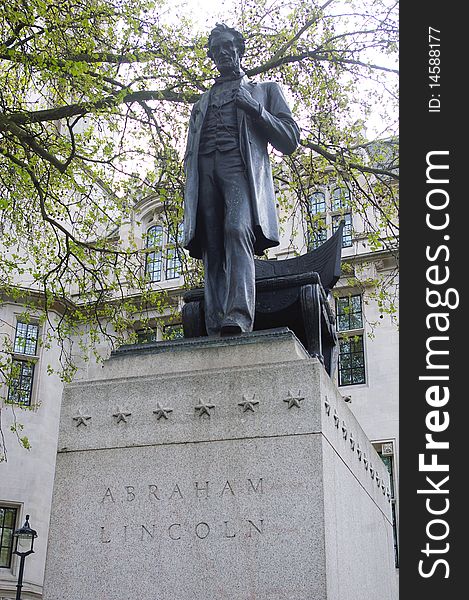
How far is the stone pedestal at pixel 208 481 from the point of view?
5195mm

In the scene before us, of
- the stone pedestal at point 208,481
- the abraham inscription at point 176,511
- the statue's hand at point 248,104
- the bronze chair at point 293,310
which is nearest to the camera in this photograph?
the stone pedestal at point 208,481

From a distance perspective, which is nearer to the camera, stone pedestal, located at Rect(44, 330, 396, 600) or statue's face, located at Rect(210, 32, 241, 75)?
stone pedestal, located at Rect(44, 330, 396, 600)

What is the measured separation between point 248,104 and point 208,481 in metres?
2.89

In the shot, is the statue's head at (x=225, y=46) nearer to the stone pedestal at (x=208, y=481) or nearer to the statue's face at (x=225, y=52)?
the statue's face at (x=225, y=52)

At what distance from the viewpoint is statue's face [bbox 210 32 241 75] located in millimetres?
6863

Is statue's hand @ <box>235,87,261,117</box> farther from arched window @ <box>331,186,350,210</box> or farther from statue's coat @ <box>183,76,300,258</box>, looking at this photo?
arched window @ <box>331,186,350,210</box>

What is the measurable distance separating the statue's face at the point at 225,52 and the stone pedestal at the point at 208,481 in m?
2.28

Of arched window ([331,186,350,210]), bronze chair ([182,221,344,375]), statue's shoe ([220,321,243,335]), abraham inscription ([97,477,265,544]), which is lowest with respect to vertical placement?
abraham inscription ([97,477,265,544])

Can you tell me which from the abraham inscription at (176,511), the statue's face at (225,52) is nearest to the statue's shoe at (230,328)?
the abraham inscription at (176,511)

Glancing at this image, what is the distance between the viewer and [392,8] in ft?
50.8

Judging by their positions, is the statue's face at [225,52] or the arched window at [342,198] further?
the arched window at [342,198]

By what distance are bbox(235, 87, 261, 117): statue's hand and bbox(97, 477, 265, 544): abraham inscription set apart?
9.34 feet

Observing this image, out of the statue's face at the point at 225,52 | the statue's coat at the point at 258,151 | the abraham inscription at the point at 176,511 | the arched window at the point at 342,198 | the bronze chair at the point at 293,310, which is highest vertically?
the arched window at the point at 342,198

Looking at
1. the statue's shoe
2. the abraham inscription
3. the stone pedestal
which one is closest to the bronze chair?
the statue's shoe
